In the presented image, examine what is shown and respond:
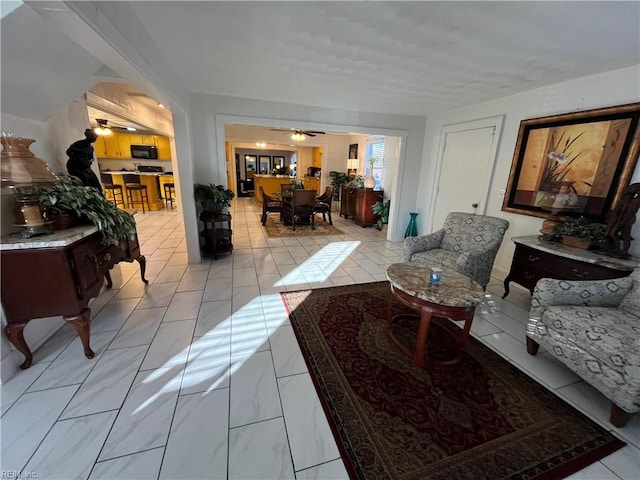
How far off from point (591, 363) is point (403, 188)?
3782mm

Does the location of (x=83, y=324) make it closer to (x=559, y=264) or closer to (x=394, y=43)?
(x=394, y=43)

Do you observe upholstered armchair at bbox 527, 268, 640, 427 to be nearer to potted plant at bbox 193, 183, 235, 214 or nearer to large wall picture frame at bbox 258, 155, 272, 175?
potted plant at bbox 193, 183, 235, 214

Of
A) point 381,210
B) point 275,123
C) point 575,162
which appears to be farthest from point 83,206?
point 381,210

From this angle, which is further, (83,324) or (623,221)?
(623,221)

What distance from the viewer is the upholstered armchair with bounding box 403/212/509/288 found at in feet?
8.20

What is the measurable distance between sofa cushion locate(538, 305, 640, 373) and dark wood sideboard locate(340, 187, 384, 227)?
4475 mm

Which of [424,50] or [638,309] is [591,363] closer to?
[638,309]

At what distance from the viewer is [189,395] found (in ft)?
5.04

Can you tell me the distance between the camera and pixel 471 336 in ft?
7.11

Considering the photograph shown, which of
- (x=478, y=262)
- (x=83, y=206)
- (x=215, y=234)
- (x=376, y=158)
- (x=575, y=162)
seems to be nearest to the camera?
(x=83, y=206)

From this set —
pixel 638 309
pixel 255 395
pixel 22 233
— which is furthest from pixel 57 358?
pixel 638 309

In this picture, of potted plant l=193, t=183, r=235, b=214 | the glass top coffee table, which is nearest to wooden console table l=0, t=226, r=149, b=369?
potted plant l=193, t=183, r=235, b=214

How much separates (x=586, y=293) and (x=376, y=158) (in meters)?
5.51

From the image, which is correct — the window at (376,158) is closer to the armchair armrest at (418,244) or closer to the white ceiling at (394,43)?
the white ceiling at (394,43)
